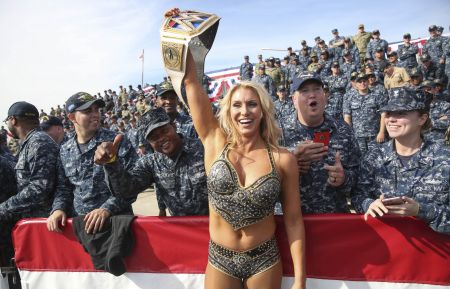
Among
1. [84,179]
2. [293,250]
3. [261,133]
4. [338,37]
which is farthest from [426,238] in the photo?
[338,37]

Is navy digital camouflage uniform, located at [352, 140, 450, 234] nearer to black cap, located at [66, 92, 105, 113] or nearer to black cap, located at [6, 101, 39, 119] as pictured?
black cap, located at [66, 92, 105, 113]

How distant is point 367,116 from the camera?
25.9 feet

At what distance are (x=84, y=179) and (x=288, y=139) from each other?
2.01m

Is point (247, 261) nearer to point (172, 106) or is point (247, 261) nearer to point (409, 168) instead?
point (409, 168)

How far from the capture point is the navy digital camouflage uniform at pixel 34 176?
134 inches

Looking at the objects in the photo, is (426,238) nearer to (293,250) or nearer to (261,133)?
(293,250)

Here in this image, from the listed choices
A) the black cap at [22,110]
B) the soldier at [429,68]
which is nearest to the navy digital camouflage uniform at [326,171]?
the black cap at [22,110]

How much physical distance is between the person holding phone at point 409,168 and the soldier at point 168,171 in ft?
4.20

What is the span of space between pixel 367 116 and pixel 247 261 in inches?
260

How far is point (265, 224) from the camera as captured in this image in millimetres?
2301

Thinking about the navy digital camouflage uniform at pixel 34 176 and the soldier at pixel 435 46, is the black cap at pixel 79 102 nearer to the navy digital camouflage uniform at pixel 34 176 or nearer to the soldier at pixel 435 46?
the navy digital camouflage uniform at pixel 34 176

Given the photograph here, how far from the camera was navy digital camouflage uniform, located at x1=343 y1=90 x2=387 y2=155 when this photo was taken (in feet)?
25.6

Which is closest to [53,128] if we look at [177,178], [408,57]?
[177,178]

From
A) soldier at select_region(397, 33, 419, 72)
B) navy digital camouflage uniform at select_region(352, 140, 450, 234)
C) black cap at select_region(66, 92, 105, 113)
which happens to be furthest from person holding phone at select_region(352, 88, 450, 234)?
soldier at select_region(397, 33, 419, 72)
